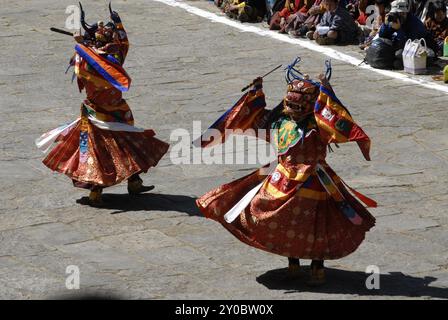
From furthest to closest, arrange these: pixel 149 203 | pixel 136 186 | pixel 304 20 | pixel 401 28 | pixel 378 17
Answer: pixel 304 20 < pixel 378 17 < pixel 401 28 < pixel 136 186 < pixel 149 203

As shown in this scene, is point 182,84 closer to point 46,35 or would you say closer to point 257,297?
point 46,35

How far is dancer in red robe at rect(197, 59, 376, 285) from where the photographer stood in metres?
9.20

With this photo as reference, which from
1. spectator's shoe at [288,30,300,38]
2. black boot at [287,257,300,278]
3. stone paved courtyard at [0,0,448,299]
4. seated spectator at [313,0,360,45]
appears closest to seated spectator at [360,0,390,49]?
seated spectator at [313,0,360,45]

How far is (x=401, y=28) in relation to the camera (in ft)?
54.5

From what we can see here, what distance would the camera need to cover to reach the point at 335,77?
53.8ft

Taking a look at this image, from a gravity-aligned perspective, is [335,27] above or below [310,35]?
above

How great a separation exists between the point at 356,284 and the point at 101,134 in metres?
3.18

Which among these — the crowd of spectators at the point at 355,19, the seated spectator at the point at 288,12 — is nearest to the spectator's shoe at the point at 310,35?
the crowd of spectators at the point at 355,19

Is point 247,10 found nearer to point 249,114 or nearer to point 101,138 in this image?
point 101,138

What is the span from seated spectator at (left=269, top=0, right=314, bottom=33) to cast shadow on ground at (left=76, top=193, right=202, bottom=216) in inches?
289

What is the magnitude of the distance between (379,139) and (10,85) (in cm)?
522

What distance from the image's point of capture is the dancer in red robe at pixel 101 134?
37.3 ft

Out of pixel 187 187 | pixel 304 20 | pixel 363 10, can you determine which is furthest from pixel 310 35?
pixel 187 187
